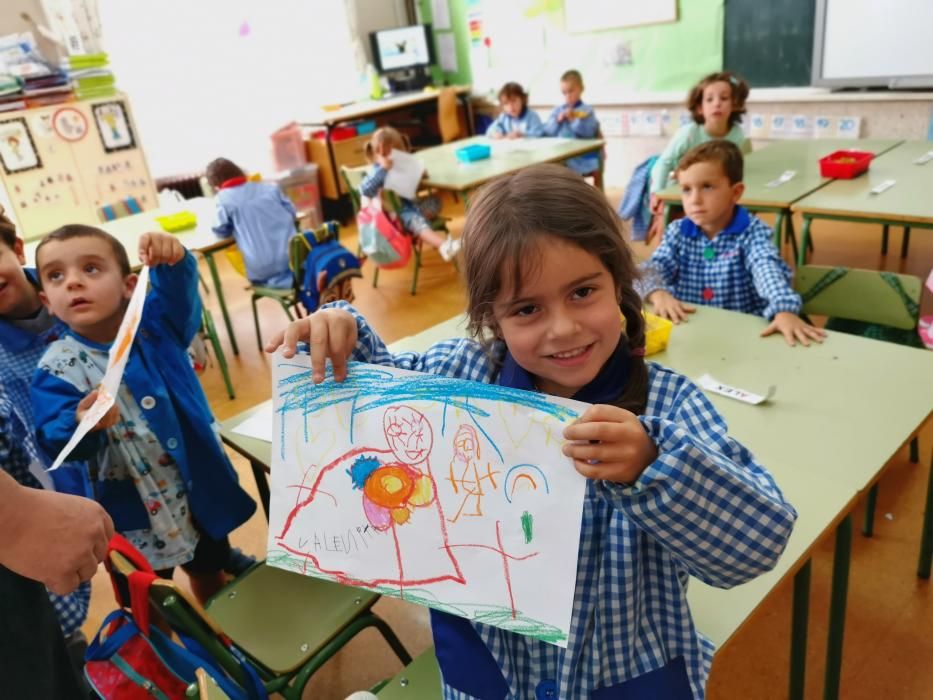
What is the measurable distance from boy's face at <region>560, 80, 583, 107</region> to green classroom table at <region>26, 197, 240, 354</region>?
2.72 m

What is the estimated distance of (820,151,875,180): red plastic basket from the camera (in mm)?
3152

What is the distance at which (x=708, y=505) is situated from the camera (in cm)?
74

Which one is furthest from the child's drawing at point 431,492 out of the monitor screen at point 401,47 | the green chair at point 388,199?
the monitor screen at point 401,47

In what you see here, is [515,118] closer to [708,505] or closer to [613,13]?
[613,13]

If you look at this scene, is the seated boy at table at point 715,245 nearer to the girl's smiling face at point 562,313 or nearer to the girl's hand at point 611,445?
the girl's smiling face at point 562,313

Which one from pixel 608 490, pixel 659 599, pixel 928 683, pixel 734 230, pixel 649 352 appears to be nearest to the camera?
pixel 608 490

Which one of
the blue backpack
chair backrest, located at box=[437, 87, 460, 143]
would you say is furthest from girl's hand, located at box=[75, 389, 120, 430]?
chair backrest, located at box=[437, 87, 460, 143]

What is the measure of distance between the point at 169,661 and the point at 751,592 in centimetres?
89

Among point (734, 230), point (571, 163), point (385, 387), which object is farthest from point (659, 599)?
point (571, 163)

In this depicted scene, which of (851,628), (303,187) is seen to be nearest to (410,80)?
(303,187)

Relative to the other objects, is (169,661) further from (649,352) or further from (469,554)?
(649,352)

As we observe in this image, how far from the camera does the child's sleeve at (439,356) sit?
104cm

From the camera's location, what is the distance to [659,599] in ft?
3.00

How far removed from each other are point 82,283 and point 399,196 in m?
3.09
